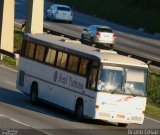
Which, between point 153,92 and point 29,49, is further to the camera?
point 153,92

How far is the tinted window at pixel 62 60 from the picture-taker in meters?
30.7

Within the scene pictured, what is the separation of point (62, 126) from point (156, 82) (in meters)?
17.4

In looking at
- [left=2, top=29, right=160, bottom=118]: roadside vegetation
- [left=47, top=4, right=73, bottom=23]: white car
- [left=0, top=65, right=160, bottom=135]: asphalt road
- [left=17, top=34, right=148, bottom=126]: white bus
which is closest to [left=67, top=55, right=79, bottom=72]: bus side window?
[left=17, top=34, right=148, bottom=126]: white bus

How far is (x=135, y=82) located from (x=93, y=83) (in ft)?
4.84

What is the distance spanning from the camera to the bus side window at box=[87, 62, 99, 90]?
28266mm

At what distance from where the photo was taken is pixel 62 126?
2655cm

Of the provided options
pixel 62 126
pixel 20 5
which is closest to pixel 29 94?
pixel 62 126

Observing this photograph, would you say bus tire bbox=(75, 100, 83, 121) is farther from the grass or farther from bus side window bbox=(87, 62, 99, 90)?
the grass

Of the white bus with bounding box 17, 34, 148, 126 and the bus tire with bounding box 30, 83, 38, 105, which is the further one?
the bus tire with bounding box 30, 83, 38, 105

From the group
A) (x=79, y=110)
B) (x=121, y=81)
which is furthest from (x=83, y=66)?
(x=121, y=81)

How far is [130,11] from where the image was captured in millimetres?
86812

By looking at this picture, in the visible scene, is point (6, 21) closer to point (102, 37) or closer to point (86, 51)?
point (102, 37)

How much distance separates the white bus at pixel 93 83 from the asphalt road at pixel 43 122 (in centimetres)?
45

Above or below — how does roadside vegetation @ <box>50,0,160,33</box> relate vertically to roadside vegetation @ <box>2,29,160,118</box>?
below
